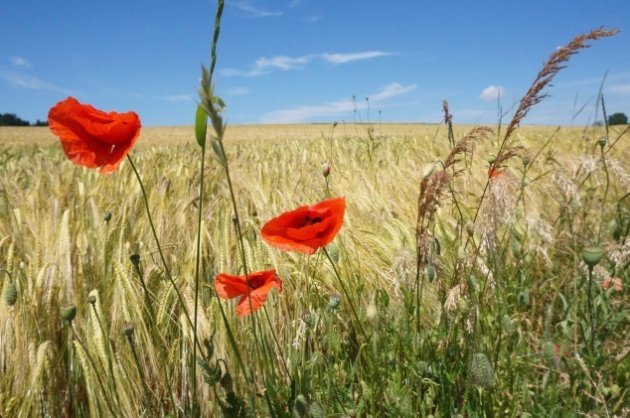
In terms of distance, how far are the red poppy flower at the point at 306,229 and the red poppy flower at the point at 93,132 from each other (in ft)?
1.23

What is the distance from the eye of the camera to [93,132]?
42.7 inches

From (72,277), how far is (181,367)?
434 mm

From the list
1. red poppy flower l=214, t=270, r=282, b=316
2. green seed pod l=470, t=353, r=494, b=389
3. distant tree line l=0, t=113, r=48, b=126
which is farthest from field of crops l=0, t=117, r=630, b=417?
distant tree line l=0, t=113, r=48, b=126

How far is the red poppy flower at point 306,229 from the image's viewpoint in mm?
936

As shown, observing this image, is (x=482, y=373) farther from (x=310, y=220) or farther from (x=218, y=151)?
(x=218, y=151)

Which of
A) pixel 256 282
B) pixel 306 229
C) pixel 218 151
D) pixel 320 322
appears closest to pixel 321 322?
pixel 320 322

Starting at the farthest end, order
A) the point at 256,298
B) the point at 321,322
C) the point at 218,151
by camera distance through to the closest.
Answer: the point at 321,322 → the point at 256,298 → the point at 218,151

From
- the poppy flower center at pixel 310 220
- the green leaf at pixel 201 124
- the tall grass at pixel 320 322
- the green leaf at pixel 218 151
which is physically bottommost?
the tall grass at pixel 320 322

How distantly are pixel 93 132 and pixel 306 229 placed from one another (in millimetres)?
571

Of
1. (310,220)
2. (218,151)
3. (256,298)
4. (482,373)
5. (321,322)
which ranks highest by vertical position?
(218,151)

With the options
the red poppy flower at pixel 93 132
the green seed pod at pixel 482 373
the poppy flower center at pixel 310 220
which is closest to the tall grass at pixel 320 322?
the green seed pod at pixel 482 373

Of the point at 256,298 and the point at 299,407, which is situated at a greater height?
the point at 256,298

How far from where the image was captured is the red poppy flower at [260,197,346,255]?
0.94 metres

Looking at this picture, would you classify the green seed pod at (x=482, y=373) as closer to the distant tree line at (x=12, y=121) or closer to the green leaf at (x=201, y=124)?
the green leaf at (x=201, y=124)
